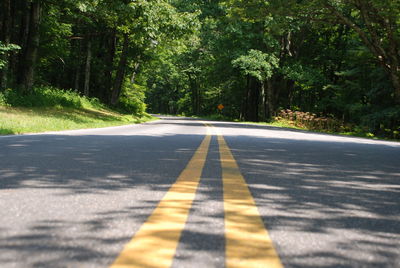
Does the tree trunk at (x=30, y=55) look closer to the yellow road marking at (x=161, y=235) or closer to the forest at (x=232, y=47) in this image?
the forest at (x=232, y=47)

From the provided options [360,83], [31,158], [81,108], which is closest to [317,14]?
[360,83]

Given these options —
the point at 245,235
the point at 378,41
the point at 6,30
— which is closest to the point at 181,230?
the point at 245,235

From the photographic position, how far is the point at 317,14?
1725cm

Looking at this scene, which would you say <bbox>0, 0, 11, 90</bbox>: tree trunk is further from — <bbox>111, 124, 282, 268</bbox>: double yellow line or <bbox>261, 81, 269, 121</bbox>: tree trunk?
<bbox>261, 81, 269, 121</bbox>: tree trunk

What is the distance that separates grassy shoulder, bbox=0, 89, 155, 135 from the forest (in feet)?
3.01

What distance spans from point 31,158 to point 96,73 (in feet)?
89.5

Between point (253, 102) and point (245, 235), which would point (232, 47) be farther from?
point (245, 235)

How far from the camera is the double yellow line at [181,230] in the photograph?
5.78ft

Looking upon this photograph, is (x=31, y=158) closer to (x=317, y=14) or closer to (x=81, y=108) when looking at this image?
(x=317, y=14)

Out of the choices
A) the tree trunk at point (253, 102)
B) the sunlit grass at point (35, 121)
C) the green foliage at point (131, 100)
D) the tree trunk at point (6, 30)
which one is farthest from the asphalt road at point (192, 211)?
the tree trunk at point (253, 102)

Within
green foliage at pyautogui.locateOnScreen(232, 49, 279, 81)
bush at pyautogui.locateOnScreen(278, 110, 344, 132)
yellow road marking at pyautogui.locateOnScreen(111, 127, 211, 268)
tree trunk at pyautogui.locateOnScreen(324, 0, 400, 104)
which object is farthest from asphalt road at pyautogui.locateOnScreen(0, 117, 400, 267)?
green foliage at pyautogui.locateOnScreen(232, 49, 279, 81)

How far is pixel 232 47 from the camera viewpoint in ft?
96.1

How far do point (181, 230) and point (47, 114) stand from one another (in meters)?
16.3

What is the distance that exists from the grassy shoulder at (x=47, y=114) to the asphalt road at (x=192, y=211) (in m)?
7.09
